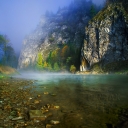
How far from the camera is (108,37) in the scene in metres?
82.9

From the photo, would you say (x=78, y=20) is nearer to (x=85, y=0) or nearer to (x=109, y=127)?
(x=85, y=0)

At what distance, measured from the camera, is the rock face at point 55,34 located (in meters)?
142

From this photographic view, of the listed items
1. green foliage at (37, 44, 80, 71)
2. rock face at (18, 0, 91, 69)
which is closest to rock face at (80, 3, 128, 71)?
green foliage at (37, 44, 80, 71)

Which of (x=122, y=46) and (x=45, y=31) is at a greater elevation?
(x=45, y=31)

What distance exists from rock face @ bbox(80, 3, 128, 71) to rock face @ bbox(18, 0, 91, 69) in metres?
32.4

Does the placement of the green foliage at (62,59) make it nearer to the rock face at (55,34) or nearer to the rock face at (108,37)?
the rock face at (55,34)

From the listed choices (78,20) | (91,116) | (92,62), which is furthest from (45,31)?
(91,116)

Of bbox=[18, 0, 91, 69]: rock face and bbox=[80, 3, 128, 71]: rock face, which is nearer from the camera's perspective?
bbox=[80, 3, 128, 71]: rock face

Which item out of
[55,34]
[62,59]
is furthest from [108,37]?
[55,34]

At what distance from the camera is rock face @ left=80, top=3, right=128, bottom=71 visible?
7781 centimetres

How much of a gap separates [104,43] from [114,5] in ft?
77.3

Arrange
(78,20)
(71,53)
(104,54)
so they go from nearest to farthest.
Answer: (104,54) < (71,53) < (78,20)

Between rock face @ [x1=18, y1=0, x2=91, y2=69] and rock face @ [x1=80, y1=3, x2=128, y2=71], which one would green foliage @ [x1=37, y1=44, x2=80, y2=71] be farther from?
rock face @ [x1=80, y1=3, x2=128, y2=71]

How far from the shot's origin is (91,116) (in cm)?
686
